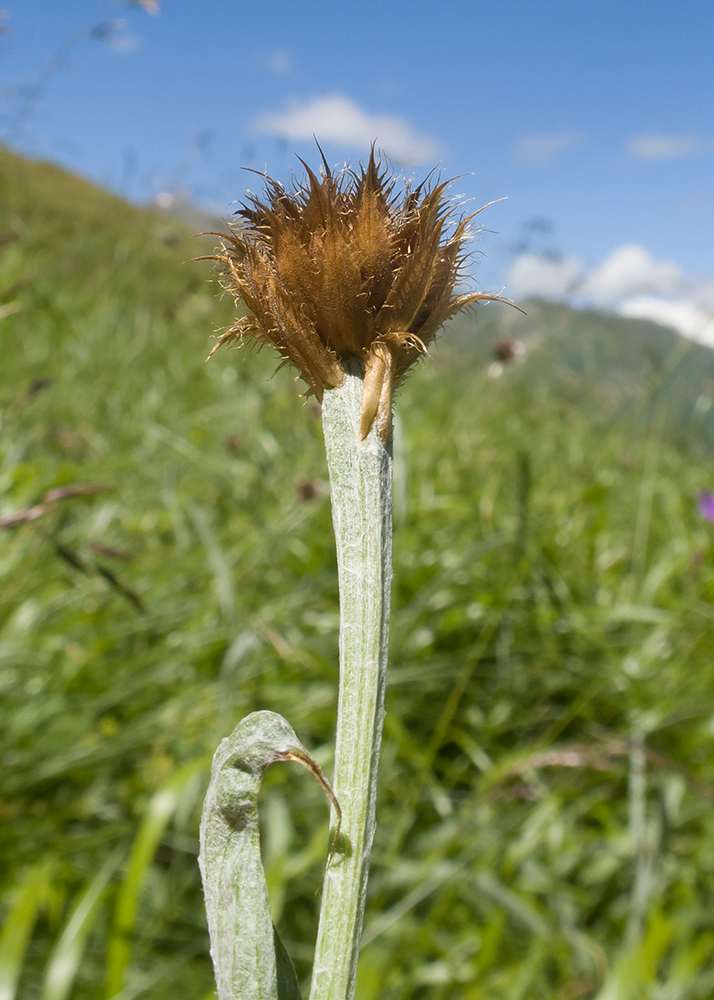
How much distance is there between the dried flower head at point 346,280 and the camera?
42cm

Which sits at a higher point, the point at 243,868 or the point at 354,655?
the point at 354,655

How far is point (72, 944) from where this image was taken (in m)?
1.51

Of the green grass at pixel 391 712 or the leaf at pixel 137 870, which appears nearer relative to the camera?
the leaf at pixel 137 870

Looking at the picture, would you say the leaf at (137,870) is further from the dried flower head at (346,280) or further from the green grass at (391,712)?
the dried flower head at (346,280)

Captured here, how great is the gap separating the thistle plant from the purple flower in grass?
2585 mm

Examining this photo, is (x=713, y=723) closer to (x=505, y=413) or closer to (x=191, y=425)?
(x=191, y=425)

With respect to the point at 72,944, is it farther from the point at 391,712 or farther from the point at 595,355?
the point at 595,355

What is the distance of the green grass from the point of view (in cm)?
174

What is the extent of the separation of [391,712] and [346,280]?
1.88m

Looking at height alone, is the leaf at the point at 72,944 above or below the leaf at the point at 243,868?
below

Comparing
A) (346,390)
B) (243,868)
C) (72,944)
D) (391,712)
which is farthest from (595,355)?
(243,868)

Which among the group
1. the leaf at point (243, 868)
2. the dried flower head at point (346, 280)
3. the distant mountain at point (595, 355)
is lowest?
the leaf at point (243, 868)

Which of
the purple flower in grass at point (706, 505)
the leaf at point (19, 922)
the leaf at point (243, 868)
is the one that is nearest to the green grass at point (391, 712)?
the leaf at point (19, 922)

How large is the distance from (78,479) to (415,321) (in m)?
2.13
